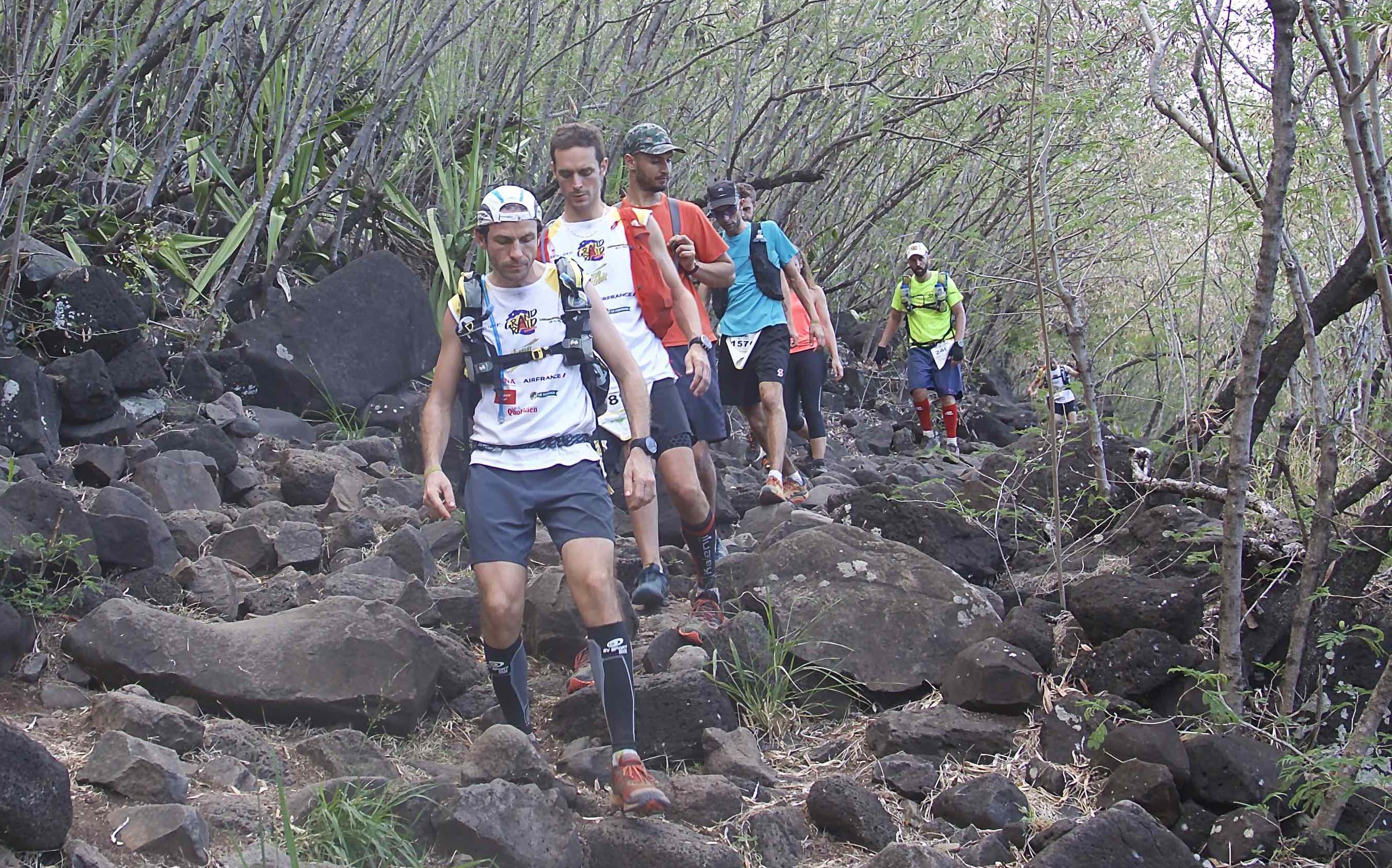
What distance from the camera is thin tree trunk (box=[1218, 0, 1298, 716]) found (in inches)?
167

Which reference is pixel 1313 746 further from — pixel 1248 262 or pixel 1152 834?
pixel 1248 262

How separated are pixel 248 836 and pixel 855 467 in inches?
337

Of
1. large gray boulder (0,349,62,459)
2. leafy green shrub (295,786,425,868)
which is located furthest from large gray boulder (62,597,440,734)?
large gray boulder (0,349,62,459)

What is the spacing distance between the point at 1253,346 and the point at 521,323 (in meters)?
2.26

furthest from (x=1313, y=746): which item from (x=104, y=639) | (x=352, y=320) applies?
(x=352, y=320)

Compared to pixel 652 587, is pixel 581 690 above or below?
below

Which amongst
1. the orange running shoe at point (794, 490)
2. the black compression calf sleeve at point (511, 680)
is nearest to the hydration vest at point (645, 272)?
the black compression calf sleeve at point (511, 680)

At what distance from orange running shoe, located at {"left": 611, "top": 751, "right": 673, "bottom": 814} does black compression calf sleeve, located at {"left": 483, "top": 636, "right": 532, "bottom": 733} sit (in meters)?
0.48

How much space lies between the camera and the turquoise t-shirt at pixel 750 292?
333 inches

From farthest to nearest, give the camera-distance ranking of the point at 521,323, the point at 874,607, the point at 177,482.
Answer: the point at 177,482 → the point at 874,607 → the point at 521,323

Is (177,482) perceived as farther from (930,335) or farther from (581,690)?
(930,335)

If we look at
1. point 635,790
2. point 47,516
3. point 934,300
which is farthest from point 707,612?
point 934,300

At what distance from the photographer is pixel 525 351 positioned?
173 inches

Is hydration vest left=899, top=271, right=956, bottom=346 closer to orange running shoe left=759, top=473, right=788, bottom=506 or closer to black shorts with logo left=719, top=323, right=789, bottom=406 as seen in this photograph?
black shorts with logo left=719, top=323, right=789, bottom=406
